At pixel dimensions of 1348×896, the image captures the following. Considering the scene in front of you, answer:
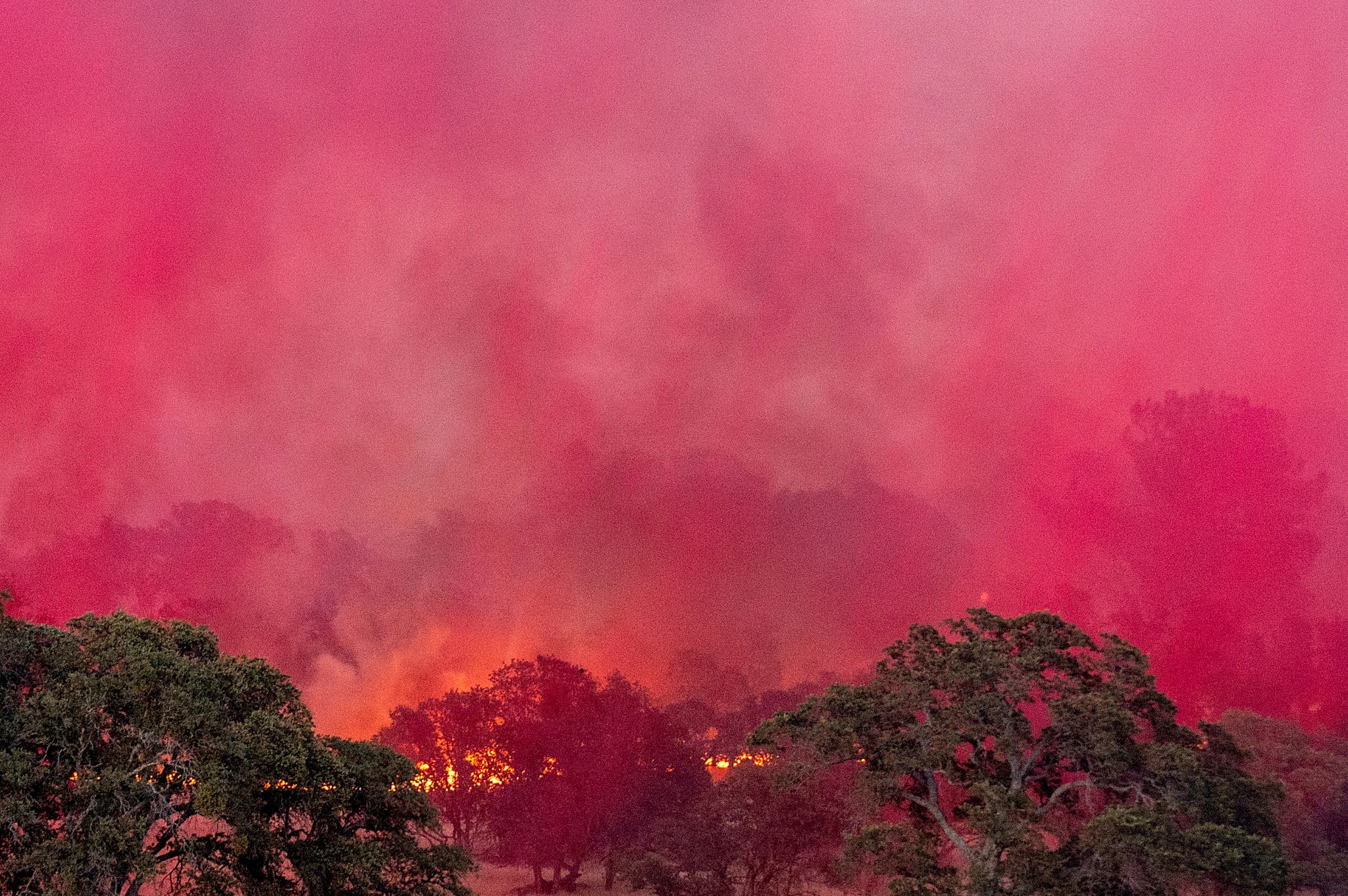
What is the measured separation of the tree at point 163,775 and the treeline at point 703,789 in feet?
0.28

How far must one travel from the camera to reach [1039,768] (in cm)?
4075

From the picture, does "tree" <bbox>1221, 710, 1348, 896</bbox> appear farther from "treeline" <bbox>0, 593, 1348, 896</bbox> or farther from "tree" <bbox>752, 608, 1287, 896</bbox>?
"tree" <bbox>752, 608, 1287, 896</bbox>

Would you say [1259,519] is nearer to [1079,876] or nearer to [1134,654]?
[1134,654]

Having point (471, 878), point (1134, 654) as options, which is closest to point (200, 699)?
point (1134, 654)

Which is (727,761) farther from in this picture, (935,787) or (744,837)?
(935,787)

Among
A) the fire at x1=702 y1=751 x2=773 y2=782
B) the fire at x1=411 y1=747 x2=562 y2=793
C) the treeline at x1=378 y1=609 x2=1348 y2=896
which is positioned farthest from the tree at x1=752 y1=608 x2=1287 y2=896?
the fire at x1=411 y1=747 x2=562 y2=793

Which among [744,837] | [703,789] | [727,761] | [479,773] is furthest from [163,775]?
[727,761]

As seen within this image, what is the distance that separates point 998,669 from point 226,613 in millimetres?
105462

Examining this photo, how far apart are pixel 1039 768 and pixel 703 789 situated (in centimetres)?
3071

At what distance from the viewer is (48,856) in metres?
25.5

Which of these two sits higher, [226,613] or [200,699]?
[226,613]

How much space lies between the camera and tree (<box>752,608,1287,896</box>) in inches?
1320

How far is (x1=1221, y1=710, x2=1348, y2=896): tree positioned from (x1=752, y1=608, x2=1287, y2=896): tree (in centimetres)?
1737

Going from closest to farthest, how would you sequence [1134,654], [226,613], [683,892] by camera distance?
[1134,654], [683,892], [226,613]
